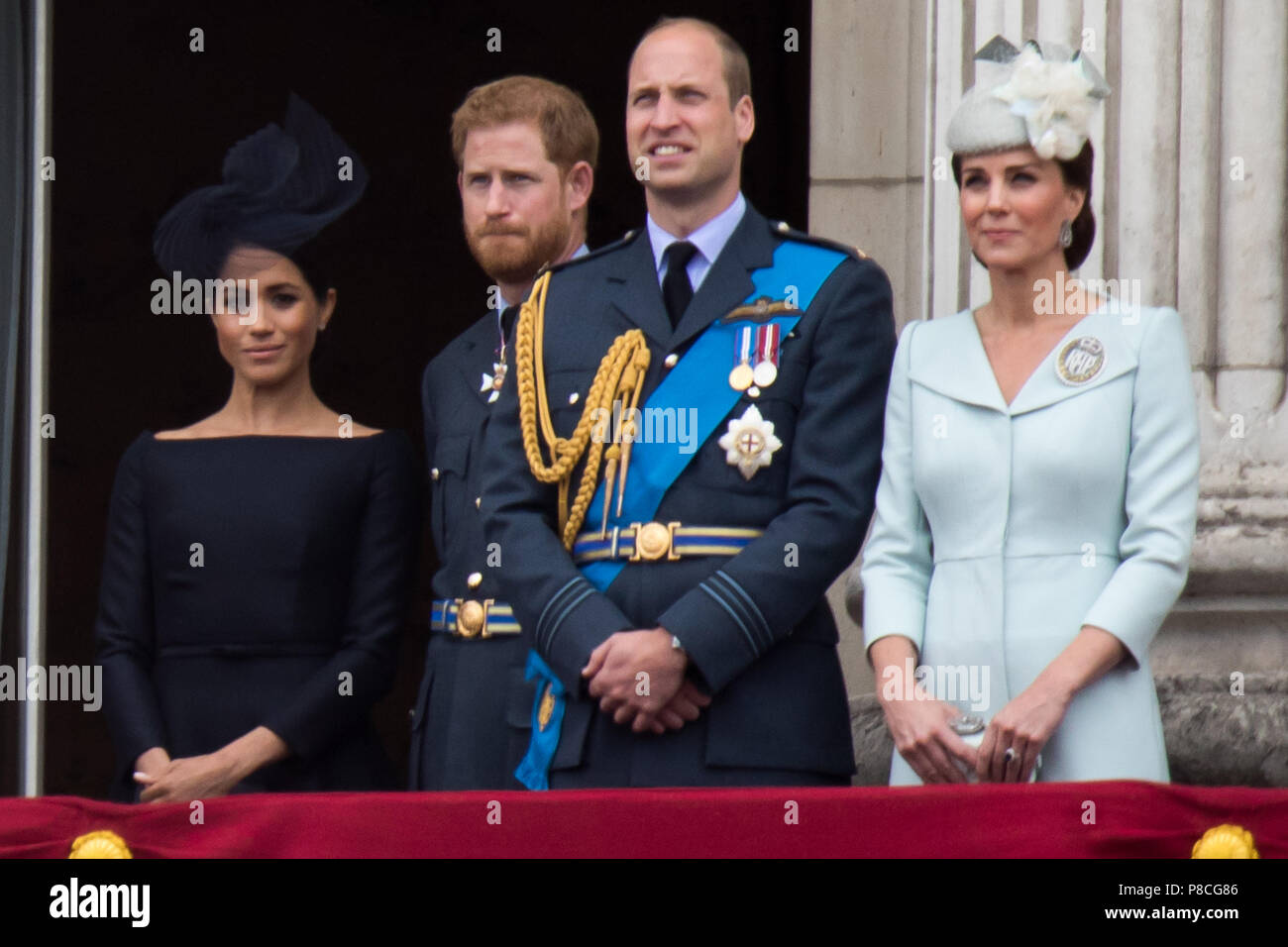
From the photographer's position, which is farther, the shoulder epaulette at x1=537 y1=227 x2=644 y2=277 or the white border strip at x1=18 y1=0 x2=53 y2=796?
the white border strip at x1=18 y1=0 x2=53 y2=796

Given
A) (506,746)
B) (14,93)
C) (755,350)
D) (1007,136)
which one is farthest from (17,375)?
(1007,136)

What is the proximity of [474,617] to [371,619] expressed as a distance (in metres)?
0.19

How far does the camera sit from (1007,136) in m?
3.96

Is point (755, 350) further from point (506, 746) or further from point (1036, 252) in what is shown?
point (506, 746)

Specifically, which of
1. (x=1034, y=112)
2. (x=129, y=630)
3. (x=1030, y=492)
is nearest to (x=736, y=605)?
(x=1030, y=492)

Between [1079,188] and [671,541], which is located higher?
[1079,188]

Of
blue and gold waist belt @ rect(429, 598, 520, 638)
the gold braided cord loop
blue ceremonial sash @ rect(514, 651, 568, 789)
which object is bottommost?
blue ceremonial sash @ rect(514, 651, 568, 789)

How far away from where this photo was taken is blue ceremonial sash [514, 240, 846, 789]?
13.3 ft

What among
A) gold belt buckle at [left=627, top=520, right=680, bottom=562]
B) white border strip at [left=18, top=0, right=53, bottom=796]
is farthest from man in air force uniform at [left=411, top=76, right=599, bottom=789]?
white border strip at [left=18, top=0, right=53, bottom=796]

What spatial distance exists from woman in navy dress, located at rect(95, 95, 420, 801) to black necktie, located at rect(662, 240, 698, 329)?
0.80 m

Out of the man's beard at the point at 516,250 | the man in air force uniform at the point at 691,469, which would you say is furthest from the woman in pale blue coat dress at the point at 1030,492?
the man's beard at the point at 516,250

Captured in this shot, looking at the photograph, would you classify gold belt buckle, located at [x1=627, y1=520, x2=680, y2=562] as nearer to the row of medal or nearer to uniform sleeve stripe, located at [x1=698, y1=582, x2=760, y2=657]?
uniform sleeve stripe, located at [x1=698, y1=582, x2=760, y2=657]

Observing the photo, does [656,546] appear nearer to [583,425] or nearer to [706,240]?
[583,425]

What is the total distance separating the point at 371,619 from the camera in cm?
469
